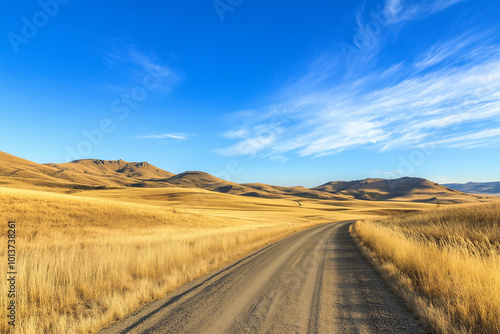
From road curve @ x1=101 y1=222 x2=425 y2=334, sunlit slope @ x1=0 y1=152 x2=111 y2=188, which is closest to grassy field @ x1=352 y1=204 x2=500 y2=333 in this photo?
road curve @ x1=101 y1=222 x2=425 y2=334

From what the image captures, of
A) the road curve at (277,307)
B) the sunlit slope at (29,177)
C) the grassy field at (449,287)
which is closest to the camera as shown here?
the grassy field at (449,287)

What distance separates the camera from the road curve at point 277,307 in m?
4.26

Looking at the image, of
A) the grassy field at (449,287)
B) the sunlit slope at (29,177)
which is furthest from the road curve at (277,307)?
the sunlit slope at (29,177)

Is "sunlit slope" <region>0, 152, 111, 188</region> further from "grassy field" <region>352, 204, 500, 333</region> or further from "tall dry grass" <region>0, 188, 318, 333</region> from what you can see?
"grassy field" <region>352, 204, 500, 333</region>

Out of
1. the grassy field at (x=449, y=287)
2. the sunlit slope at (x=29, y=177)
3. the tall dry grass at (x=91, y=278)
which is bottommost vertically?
the tall dry grass at (x=91, y=278)

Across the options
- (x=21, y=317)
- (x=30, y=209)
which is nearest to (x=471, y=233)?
(x=21, y=317)

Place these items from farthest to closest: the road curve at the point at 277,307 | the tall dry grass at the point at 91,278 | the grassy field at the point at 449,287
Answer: the tall dry grass at the point at 91,278
the road curve at the point at 277,307
the grassy field at the point at 449,287

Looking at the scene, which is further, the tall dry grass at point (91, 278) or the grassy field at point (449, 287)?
the tall dry grass at point (91, 278)

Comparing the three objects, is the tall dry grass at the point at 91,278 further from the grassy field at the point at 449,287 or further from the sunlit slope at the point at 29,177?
the sunlit slope at the point at 29,177

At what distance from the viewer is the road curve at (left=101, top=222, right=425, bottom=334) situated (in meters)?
4.26

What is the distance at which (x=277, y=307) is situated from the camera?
16.8ft

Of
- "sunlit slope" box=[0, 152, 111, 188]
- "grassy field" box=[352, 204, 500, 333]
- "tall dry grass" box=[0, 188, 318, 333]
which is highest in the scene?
"sunlit slope" box=[0, 152, 111, 188]

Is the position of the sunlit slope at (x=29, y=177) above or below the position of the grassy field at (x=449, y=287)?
above

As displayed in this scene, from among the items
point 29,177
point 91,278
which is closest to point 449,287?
point 91,278
